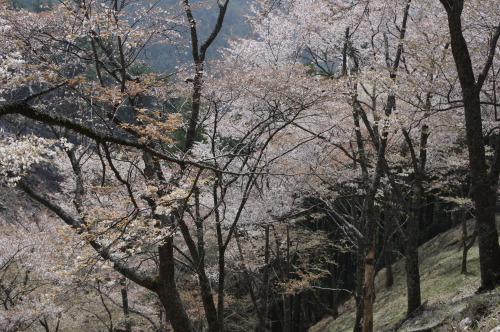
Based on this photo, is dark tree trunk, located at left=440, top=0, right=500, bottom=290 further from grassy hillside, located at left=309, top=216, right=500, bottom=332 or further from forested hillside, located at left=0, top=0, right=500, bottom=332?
grassy hillside, located at left=309, top=216, right=500, bottom=332

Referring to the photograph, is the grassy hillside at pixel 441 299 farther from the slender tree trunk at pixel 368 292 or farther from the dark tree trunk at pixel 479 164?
the slender tree trunk at pixel 368 292

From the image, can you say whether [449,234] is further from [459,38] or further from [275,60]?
[459,38]

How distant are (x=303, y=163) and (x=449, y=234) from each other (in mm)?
12339

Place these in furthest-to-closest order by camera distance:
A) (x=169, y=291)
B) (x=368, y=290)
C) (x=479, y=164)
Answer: (x=368, y=290) → (x=169, y=291) → (x=479, y=164)

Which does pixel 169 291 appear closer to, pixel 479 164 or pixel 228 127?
pixel 479 164

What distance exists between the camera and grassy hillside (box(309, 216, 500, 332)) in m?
4.74

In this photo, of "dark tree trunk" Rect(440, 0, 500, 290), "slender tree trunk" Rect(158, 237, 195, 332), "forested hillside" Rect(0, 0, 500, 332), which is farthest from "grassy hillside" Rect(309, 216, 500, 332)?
"slender tree trunk" Rect(158, 237, 195, 332)

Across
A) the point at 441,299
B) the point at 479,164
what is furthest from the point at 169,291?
the point at 441,299

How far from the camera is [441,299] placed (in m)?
9.20

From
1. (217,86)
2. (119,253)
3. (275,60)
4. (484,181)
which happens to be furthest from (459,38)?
(275,60)

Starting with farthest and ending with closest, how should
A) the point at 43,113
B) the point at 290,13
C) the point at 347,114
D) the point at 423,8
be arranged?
1. the point at 290,13
2. the point at 347,114
3. the point at 423,8
4. the point at 43,113

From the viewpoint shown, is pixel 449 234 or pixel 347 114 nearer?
pixel 347 114

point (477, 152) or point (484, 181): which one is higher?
point (477, 152)

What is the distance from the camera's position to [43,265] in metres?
13.7
